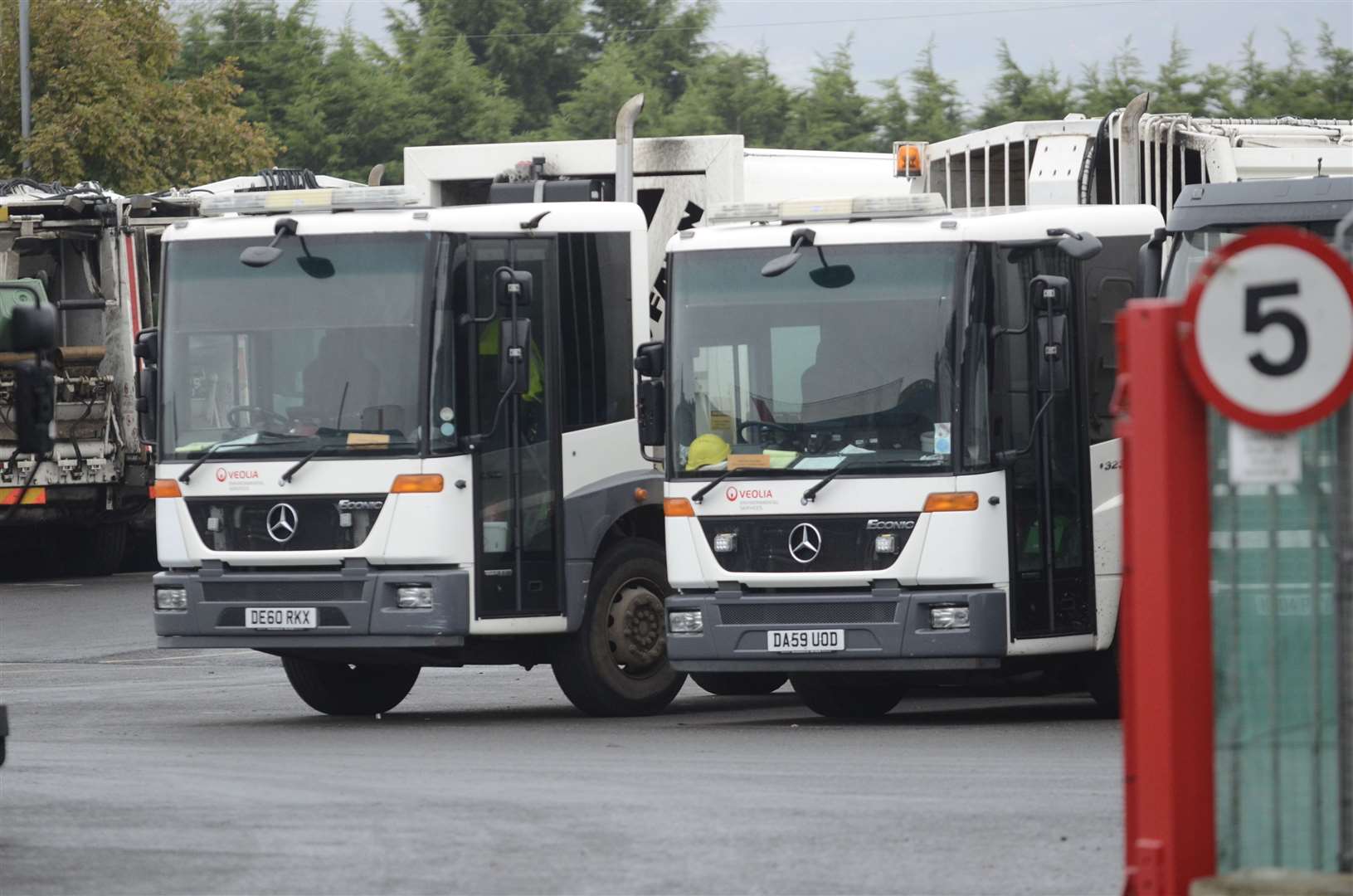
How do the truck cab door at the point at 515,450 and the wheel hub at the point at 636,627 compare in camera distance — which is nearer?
the truck cab door at the point at 515,450

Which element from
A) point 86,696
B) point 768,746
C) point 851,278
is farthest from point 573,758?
point 86,696

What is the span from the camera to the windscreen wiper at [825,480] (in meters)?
13.2

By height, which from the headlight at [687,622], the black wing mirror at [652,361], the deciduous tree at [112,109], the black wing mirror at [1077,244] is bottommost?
the headlight at [687,622]

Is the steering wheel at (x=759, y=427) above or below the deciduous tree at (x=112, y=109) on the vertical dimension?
below

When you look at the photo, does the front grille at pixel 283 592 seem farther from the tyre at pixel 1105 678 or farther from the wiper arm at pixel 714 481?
the tyre at pixel 1105 678

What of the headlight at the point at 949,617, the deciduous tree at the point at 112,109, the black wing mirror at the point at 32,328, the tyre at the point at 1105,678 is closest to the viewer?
the black wing mirror at the point at 32,328

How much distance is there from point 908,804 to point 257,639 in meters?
4.58

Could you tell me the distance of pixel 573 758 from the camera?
1212cm

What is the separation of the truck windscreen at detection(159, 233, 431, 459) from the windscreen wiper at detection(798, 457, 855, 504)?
2.00 meters

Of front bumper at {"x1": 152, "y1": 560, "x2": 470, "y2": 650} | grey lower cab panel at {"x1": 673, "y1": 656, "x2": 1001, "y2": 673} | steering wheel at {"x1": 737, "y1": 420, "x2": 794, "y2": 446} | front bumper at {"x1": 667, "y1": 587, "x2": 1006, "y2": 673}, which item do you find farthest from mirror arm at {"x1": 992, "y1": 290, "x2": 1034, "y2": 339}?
front bumper at {"x1": 152, "y1": 560, "x2": 470, "y2": 650}

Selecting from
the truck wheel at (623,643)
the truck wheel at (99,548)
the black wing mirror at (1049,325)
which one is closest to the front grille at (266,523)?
the truck wheel at (623,643)

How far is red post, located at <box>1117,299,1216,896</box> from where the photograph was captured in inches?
256

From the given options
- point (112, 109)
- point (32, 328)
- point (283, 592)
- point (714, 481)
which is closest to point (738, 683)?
point (714, 481)

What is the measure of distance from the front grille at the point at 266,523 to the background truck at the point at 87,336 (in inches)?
452
